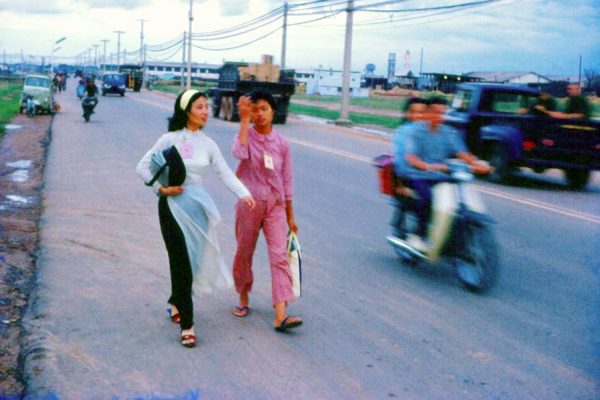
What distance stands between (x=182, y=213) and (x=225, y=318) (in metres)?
1.05

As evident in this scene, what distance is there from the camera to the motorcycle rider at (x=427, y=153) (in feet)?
23.1

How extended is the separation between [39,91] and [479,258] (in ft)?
90.5

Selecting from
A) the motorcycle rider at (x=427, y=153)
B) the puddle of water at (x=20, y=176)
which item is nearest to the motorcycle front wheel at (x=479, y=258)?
the motorcycle rider at (x=427, y=153)

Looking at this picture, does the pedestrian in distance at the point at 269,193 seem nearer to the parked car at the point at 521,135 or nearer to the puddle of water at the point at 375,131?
the parked car at the point at 521,135

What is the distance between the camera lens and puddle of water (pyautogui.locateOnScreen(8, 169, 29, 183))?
13.4 meters

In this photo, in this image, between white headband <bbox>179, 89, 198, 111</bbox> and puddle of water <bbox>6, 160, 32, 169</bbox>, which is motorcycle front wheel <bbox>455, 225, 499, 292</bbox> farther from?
puddle of water <bbox>6, 160, 32, 169</bbox>

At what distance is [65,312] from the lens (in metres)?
5.79

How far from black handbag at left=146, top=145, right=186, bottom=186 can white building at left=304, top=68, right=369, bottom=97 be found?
86967 mm

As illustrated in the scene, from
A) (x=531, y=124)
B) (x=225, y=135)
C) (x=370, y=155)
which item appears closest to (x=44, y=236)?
(x=531, y=124)

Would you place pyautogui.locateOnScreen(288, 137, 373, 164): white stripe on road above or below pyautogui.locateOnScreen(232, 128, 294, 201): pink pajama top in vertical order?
below

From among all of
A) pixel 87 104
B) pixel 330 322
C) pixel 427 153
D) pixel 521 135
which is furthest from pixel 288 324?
pixel 87 104

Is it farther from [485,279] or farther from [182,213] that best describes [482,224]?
[182,213]

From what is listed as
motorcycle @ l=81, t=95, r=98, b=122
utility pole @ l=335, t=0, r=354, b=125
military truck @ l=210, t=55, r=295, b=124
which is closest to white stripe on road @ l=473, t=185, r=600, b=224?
motorcycle @ l=81, t=95, r=98, b=122

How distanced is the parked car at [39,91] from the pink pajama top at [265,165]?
2733 centimetres
